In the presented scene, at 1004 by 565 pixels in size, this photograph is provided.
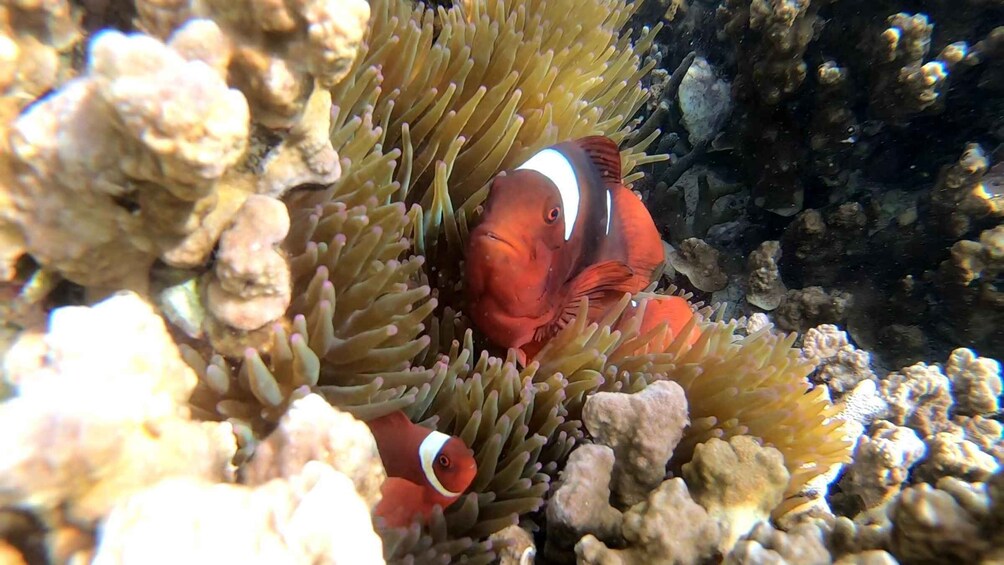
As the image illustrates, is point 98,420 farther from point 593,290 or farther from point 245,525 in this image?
point 593,290

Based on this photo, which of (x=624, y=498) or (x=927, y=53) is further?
(x=927, y=53)

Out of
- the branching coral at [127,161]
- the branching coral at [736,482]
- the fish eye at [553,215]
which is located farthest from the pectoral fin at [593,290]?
the branching coral at [127,161]

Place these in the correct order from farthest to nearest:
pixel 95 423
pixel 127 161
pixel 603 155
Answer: pixel 603 155
pixel 127 161
pixel 95 423

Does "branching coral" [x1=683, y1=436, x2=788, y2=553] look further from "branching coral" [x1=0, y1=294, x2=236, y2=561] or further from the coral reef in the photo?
"branching coral" [x1=0, y1=294, x2=236, y2=561]

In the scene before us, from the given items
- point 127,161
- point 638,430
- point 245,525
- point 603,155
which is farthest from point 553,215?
point 245,525

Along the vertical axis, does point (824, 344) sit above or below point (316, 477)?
above

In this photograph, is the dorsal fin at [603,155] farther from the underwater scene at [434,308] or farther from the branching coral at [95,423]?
the branching coral at [95,423]

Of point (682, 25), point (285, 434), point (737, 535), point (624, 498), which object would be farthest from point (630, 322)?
point (682, 25)

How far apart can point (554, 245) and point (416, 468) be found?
0.74 m

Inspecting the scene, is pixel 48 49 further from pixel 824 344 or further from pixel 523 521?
pixel 824 344

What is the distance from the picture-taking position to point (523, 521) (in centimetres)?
162

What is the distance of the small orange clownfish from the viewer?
4.45ft

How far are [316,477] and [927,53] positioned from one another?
342cm

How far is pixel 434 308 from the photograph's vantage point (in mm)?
1654
